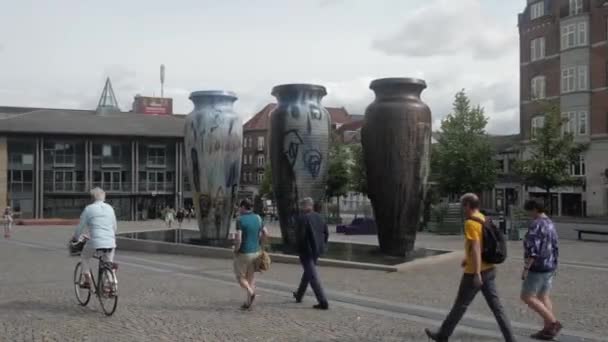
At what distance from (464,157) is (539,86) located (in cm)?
1680

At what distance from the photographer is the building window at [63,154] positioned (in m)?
57.5

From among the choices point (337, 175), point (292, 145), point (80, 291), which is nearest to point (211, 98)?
point (292, 145)

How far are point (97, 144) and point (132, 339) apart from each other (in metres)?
54.3

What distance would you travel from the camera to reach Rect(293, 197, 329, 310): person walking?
9438 millimetres

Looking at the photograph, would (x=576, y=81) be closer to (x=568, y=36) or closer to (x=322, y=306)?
(x=568, y=36)

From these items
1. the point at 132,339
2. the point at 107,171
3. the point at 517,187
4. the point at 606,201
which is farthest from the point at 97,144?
the point at 132,339

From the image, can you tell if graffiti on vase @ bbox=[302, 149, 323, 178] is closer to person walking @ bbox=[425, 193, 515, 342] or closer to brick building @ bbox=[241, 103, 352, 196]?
person walking @ bbox=[425, 193, 515, 342]

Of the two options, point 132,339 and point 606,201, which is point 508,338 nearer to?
point 132,339

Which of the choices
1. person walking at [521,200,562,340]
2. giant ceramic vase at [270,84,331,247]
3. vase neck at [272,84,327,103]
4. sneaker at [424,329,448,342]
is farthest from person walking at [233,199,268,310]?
vase neck at [272,84,327,103]

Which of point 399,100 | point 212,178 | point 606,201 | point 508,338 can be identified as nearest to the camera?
point 508,338

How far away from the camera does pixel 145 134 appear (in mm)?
59812

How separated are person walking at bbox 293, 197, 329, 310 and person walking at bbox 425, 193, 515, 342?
269 cm

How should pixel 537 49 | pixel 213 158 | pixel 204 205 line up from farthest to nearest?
pixel 537 49 < pixel 204 205 < pixel 213 158

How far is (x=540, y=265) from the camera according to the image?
7445 mm
